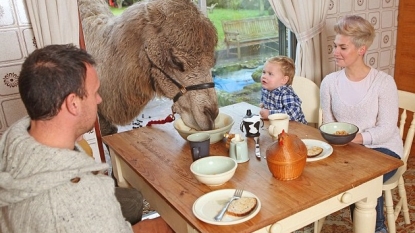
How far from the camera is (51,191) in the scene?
99 centimetres

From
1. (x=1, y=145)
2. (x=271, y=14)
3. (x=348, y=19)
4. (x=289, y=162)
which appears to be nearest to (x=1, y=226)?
(x=1, y=145)

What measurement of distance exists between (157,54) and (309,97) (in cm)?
111

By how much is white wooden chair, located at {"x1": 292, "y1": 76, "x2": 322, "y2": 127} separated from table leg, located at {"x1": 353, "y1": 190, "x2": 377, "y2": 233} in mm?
1012

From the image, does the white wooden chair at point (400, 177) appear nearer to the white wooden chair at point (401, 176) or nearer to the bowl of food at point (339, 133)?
the white wooden chair at point (401, 176)

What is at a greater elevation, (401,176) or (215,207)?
(215,207)

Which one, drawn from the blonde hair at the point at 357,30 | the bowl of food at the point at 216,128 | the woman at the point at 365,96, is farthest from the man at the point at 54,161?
the blonde hair at the point at 357,30

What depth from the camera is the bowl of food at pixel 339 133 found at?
1.64m

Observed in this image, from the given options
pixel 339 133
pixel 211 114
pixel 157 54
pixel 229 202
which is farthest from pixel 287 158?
pixel 157 54

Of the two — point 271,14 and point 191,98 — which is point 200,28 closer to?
point 191,98

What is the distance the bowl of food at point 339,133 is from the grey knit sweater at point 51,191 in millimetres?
995

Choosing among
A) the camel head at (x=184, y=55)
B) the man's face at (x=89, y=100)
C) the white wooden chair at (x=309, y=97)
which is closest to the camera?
the man's face at (x=89, y=100)

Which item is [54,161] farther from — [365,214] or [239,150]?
[365,214]

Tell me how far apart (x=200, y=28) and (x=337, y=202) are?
3.30ft

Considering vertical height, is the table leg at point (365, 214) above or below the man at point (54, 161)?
below
